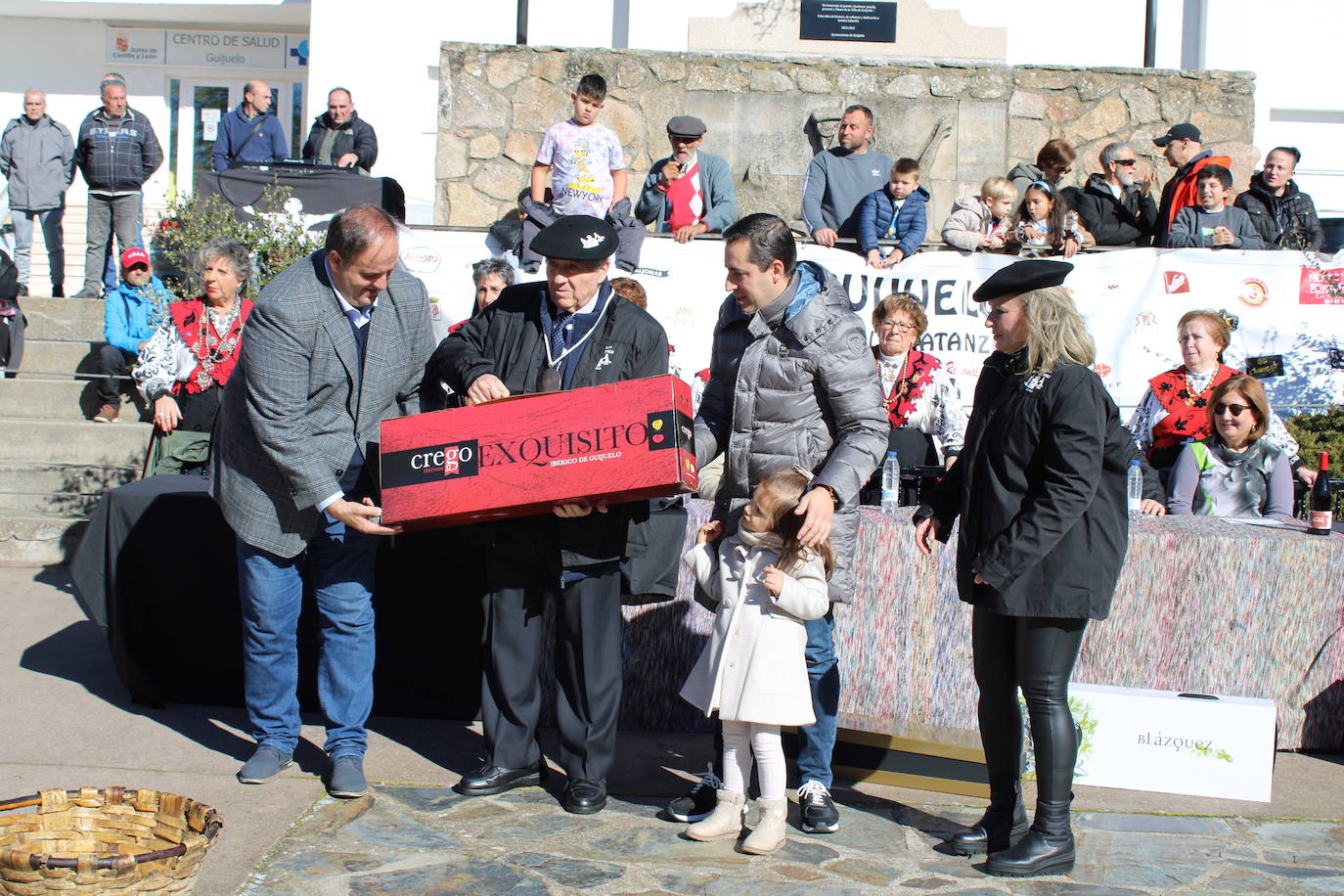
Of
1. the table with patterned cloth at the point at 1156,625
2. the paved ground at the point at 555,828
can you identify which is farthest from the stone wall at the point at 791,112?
the paved ground at the point at 555,828

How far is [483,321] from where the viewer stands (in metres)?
4.28

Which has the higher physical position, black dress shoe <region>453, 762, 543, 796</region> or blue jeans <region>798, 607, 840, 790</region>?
blue jeans <region>798, 607, 840, 790</region>

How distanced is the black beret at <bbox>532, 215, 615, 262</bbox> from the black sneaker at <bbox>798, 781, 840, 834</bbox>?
1.77 m

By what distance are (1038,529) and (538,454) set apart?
1429mm

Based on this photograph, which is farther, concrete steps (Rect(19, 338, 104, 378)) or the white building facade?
the white building facade

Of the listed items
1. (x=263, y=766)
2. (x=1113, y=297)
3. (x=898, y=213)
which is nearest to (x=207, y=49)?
(x=898, y=213)

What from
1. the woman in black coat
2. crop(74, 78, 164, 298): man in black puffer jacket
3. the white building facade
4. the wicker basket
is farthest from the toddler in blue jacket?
the wicker basket

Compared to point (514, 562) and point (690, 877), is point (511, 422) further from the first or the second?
point (690, 877)

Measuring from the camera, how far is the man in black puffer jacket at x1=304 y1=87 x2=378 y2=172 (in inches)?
418

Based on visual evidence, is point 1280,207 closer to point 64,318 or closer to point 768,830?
point 768,830

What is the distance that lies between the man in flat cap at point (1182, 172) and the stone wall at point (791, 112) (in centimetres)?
189

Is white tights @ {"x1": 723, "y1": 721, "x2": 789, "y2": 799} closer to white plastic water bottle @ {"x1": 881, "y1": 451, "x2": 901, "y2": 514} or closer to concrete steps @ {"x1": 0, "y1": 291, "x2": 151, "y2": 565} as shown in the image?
white plastic water bottle @ {"x1": 881, "y1": 451, "x2": 901, "y2": 514}

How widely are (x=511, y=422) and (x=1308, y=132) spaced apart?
483 inches

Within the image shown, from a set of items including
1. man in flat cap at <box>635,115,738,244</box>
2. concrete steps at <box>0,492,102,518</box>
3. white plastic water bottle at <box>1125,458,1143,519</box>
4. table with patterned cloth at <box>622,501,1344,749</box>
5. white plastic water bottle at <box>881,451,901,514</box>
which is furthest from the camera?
man in flat cap at <box>635,115,738,244</box>
